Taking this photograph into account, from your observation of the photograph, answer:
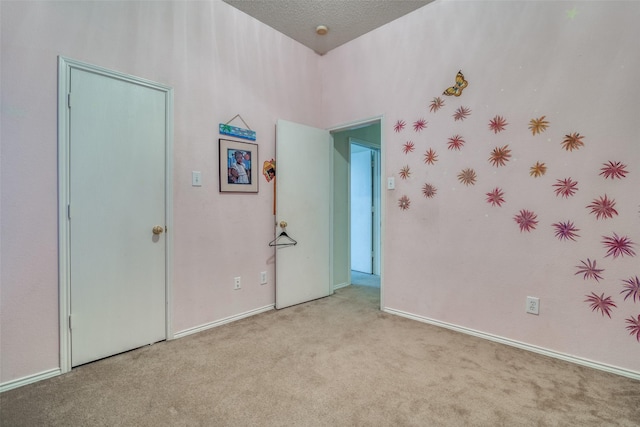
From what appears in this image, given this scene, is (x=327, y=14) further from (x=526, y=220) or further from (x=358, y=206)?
(x=358, y=206)

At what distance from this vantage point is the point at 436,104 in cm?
265

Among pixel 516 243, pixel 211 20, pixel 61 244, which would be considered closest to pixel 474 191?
pixel 516 243

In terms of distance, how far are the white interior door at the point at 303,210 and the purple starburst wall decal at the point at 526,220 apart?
1.88m

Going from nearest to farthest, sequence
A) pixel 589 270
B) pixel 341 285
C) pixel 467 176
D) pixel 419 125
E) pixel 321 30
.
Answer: pixel 589 270 → pixel 467 176 → pixel 419 125 → pixel 321 30 → pixel 341 285

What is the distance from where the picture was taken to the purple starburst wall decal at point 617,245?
73.0 inches

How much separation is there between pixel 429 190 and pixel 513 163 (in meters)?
0.67

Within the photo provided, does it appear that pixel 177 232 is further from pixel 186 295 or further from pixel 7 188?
pixel 7 188

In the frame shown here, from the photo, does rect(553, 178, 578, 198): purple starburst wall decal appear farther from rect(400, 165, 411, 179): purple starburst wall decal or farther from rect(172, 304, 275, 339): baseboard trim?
rect(172, 304, 275, 339): baseboard trim

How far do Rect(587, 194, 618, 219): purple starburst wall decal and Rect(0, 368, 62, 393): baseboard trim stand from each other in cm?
356

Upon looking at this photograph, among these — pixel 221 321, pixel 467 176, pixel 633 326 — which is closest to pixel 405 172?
pixel 467 176

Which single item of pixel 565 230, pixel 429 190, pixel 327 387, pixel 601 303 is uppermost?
pixel 429 190

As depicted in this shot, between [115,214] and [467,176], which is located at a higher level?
→ [467,176]

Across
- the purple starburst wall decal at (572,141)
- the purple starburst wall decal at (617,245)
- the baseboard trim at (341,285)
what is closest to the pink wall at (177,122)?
the baseboard trim at (341,285)

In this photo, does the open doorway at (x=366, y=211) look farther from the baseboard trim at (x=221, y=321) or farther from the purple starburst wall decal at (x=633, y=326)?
the purple starburst wall decal at (x=633, y=326)
